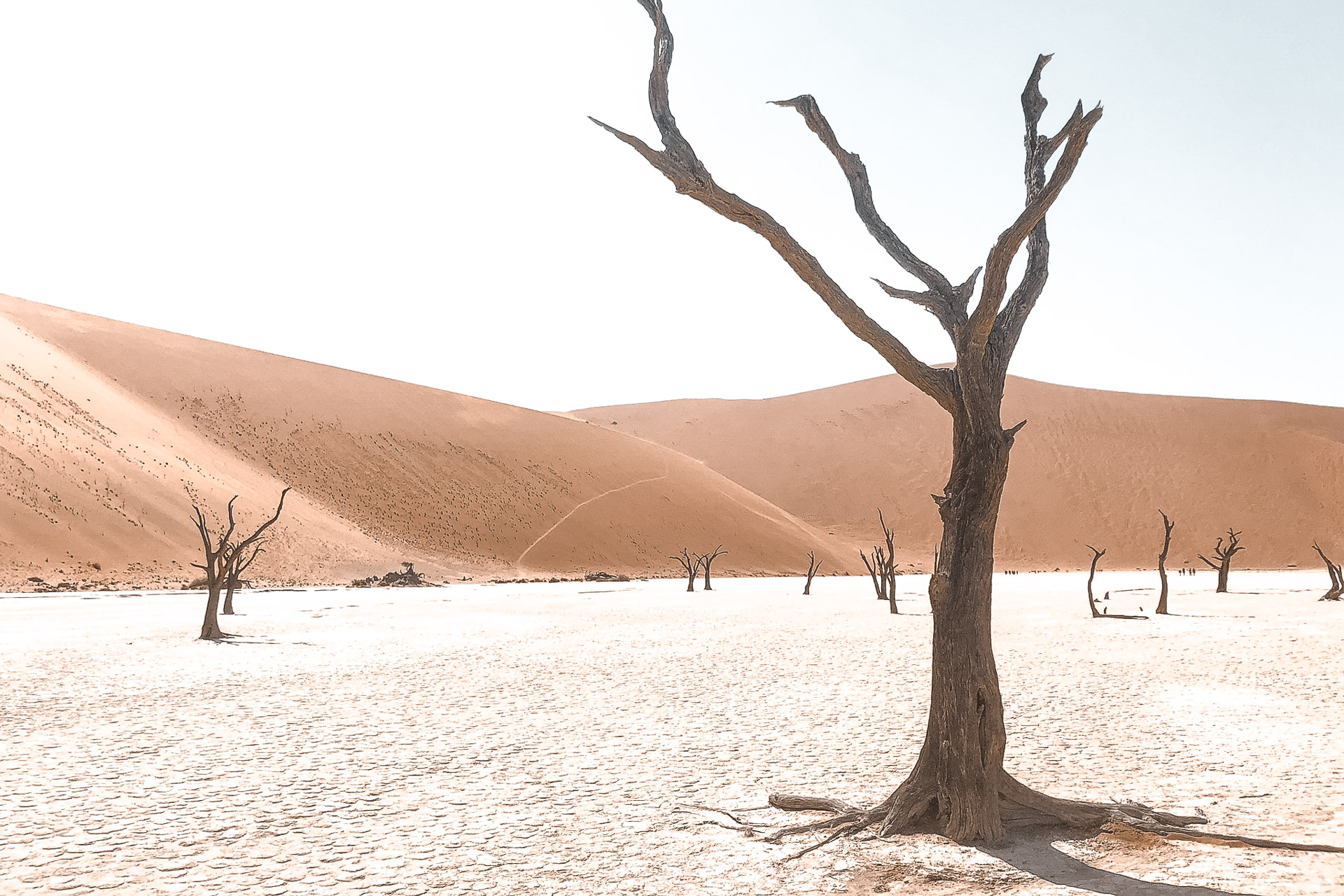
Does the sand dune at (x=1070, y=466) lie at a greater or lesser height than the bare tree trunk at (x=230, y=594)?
greater

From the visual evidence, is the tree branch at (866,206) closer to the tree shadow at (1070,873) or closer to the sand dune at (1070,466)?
the tree shadow at (1070,873)

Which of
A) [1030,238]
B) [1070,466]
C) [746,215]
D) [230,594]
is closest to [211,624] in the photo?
[230,594]

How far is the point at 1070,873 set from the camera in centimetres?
523

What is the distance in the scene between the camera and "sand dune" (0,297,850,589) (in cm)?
4441

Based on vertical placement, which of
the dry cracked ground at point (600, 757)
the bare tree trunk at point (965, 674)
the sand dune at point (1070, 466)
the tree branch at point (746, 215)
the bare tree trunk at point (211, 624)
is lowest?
the bare tree trunk at point (211, 624)

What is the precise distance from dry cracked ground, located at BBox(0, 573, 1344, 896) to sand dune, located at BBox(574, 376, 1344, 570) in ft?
231

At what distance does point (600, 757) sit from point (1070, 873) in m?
4.11

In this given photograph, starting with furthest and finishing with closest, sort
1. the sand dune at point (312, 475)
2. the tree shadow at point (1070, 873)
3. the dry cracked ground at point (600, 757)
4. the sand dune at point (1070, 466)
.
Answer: the sand dune at point (1070, 466), the sand dune at point (312, 475), the dry cracked ground at point (600, 757), the tree shadow at point (1070, 873)

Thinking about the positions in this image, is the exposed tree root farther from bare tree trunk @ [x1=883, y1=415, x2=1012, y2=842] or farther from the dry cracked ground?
the dry cracked ground

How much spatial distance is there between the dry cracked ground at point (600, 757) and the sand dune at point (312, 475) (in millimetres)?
29431

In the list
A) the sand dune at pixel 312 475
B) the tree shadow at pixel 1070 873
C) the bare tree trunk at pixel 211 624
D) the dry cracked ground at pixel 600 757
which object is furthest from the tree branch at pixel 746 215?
the sand dune at pixel 312 475

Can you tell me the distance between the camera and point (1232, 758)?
791cm

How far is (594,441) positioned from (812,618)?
59532mm

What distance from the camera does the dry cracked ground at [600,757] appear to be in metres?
5.34
